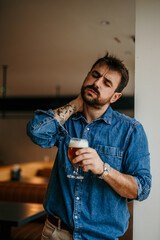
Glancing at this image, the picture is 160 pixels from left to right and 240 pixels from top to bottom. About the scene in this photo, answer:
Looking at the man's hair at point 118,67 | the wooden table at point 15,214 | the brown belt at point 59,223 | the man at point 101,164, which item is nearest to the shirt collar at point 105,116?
the man at point 101,164

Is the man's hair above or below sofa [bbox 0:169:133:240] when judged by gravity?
above

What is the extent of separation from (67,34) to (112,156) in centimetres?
198

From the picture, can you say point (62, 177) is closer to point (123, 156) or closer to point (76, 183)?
point (76, 183)

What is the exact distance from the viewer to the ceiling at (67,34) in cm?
174

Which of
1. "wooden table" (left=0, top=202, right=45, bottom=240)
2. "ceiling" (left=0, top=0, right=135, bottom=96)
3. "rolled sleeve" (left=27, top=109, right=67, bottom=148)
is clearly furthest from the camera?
"wooden table" (left=0, top=202, right=45, bottom=240)

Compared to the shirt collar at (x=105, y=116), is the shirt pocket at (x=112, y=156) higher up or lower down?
lower down

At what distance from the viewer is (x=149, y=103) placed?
1.64 m

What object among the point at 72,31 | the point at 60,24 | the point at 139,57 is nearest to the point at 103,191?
the point at 139,57

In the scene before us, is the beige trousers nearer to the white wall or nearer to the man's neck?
the white wall

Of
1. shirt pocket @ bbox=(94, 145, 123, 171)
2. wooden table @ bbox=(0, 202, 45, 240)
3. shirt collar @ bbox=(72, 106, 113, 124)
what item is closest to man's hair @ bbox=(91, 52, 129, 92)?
shirt collar @ bbox=(72, 106, 113, 124)

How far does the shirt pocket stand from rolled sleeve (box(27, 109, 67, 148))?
0.85ft

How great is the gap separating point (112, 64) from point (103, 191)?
26.2 inches

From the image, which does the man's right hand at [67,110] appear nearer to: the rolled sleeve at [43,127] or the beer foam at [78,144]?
the rolled sleeve at [43,127]

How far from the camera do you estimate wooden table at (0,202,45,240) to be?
2.30 meters
